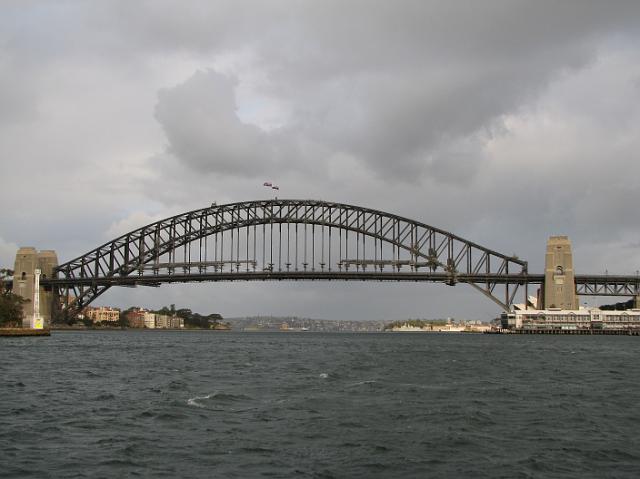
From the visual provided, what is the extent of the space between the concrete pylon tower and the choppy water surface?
100785 mm

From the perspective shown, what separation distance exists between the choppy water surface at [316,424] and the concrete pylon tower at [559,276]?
3968 inches

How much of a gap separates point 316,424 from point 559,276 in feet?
414

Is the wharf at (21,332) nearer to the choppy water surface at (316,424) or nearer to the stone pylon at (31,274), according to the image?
the stone pylon at (31,274)

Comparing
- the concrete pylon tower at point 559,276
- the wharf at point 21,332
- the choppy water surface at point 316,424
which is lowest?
the choppy water surface at point 316,424

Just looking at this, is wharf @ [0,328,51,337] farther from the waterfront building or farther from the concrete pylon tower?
the concrete pylon tower

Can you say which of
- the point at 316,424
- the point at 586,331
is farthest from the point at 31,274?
the point at 316,424

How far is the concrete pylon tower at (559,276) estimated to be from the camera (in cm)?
14238

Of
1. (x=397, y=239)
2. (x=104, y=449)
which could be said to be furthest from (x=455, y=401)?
(x=397, y=239)

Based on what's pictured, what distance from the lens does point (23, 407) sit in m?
29.3

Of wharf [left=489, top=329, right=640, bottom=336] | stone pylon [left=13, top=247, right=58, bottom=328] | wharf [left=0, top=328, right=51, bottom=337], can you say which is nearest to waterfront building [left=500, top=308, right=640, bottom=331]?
wharf [left=489, top=329, right=640, bottom=336]

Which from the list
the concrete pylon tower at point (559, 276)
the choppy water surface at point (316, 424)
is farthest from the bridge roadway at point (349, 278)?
the choppy water surface at point (316, 424)

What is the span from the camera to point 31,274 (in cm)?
15500

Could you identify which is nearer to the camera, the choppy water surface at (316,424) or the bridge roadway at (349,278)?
the choppy water surface at (316,424)

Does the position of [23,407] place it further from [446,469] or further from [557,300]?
[557,300]
